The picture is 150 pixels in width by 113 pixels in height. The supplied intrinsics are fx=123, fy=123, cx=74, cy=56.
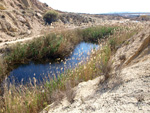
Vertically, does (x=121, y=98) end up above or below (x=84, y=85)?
above

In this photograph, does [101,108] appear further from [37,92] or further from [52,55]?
[52,55]

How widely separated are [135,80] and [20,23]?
51.8 feet

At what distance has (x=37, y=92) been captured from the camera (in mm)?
3193

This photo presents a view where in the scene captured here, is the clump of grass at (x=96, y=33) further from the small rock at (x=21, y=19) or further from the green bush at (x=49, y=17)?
the green bush at (x=49, y=17)

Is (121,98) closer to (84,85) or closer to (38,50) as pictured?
(84,85)

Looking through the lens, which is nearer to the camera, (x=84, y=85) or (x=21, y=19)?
(x=84, y=85)

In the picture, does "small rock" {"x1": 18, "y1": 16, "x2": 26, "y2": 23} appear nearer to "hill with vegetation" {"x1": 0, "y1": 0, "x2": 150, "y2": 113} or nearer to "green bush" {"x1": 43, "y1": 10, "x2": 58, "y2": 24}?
"green bush" {"x1": 43, "y1": 10, "x2": 58, "y2": 24}

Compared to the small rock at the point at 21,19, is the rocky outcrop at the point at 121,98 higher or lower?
lower

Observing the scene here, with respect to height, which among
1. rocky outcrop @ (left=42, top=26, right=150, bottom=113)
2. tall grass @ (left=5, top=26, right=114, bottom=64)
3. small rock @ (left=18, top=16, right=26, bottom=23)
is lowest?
tall grass @ (left=5, top=26, right=114, bottom=64)

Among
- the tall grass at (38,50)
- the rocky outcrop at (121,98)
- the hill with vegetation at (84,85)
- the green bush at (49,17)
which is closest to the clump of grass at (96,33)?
the hill with vegetation at (84,85)

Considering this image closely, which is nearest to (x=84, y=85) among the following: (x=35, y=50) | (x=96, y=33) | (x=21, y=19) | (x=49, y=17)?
(x=35, y=50)

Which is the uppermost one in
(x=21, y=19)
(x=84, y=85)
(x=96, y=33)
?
(x=21, y=19)

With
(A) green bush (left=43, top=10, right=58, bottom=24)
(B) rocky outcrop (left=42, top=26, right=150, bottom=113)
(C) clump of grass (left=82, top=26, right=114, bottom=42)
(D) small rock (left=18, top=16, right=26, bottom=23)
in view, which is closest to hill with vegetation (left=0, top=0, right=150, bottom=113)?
(B) rocky outcrop (left=42, top=26, right=150, bottom=113)

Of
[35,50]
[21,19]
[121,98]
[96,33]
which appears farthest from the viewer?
[21,19]
